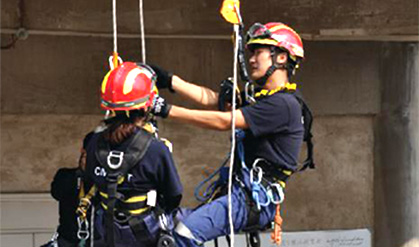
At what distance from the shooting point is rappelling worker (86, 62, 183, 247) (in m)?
3.83

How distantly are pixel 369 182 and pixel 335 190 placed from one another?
36cm

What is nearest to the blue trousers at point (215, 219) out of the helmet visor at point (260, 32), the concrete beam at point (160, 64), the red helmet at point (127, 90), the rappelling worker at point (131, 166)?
the rappelling worker at point (131, 166)

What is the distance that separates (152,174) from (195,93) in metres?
0.73

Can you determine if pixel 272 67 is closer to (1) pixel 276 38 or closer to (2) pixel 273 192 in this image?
(1) pixel 276 38

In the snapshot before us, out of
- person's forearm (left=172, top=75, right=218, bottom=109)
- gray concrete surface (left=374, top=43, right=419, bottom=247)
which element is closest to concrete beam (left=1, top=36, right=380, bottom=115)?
gray concrete surface (left=374, top=43, right=419, bottom=247)

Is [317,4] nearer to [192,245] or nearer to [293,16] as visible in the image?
[293,16]

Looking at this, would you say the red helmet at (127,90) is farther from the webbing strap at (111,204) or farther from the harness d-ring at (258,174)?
the harness d-ring at (258,174)

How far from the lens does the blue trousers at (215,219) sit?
404 centimetres

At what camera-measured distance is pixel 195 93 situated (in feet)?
14.6

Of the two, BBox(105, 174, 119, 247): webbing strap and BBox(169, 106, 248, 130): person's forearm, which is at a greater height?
BBox(169, 106, 248, 130): person's forearm

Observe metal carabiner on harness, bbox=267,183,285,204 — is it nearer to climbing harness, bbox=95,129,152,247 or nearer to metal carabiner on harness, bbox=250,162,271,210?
metal carabiner on harness, bbox=250,162,271,210

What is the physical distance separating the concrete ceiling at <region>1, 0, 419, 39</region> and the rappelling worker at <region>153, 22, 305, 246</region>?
248 centimetres

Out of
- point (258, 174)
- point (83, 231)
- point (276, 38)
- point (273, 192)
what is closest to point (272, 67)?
point (276, 38)

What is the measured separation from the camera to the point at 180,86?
174 inches
